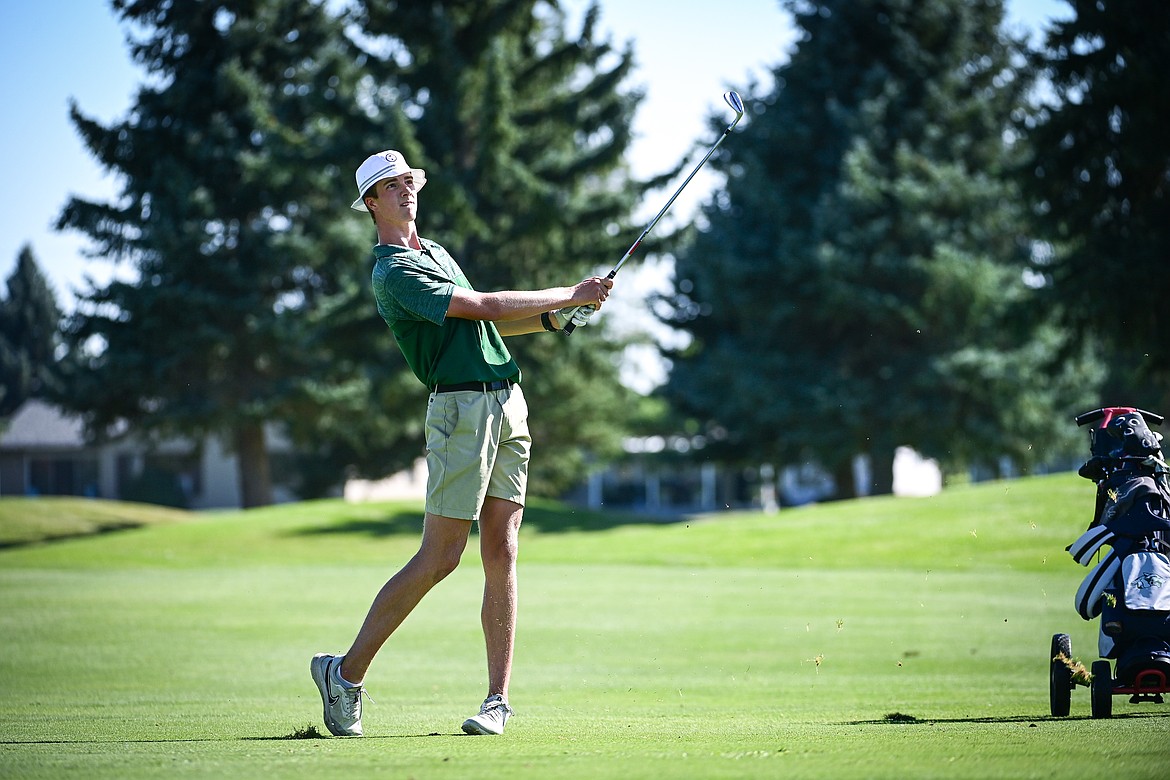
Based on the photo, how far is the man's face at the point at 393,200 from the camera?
538 cm

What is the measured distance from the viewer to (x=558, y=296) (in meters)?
5.29

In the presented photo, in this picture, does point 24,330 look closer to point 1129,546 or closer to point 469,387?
point 469,387

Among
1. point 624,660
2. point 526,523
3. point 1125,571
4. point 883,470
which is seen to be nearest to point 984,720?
point 1125,571

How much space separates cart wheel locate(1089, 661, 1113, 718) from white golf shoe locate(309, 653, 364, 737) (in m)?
3.04

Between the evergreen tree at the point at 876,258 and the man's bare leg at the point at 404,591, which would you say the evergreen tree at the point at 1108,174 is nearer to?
the evergreen tree at the point at 876,258

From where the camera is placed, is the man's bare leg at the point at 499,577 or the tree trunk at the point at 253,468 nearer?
the man's bare leg at the point at 499,577

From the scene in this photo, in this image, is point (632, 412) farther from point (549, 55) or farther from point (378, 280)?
point (378, 280)

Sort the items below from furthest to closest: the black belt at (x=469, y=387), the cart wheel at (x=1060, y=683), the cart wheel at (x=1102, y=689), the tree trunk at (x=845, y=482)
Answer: the tree trunk at (x=845, y=482) < the cart wheel at (x=1060, y=683) < the cart wheel at (x=1102, y=689) < the black belt at (x=469, y=387)

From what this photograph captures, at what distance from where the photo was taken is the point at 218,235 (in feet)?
123

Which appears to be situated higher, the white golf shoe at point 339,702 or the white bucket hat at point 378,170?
the white bucket hat at point 378,170

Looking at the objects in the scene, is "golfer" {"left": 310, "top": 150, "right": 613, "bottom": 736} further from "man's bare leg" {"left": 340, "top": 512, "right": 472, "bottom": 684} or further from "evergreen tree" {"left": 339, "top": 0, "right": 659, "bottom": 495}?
"evergreen tree" {"left": 339, "top": 0, "right": 659, "bottom": 495}

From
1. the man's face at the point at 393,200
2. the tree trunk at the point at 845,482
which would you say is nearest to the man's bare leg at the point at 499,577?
the man's face at the point at 393,200

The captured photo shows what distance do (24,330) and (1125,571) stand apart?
76.6m

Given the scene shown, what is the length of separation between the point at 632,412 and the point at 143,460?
23.4 meters
